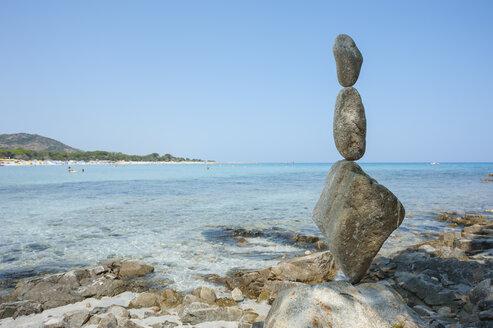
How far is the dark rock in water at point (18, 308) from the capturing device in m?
6.38

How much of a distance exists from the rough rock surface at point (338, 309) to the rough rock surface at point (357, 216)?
1.14m

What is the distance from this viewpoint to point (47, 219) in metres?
17.2

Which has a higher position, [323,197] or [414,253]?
[323,197]

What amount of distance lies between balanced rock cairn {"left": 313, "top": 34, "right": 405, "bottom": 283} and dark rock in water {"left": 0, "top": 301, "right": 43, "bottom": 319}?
248 inches

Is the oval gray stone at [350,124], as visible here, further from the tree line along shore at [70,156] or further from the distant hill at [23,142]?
the distant hill at [23,142]

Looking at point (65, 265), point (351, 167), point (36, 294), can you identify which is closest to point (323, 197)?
point (351, 167)

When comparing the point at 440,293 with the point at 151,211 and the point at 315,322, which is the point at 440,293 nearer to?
the point at 315,322

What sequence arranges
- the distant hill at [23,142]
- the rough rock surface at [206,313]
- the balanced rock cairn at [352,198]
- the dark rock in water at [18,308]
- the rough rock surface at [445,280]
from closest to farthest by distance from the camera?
1. the rough rock surface at [445,280]
2. the balanced rock cairn at [352,198]
3. the rough rock surface at [206,313]
4. the dark rock in water at [18,308]
5. the distant hill at [23,142]

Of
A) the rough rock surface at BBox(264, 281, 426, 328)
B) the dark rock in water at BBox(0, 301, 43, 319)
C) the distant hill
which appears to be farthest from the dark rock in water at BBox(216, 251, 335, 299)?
the distant hill

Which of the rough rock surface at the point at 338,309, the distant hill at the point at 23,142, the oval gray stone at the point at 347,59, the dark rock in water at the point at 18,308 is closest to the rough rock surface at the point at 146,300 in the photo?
the dark rock in water at the point at 18,308

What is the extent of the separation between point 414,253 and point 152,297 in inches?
300

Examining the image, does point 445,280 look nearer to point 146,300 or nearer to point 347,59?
point 347,59

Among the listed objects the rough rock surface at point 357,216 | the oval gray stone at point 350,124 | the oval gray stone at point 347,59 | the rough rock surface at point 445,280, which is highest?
the oval gray stone at point 347,59

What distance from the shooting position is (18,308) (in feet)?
21.3
